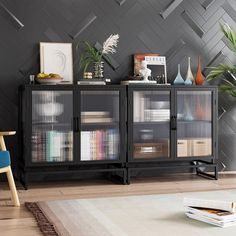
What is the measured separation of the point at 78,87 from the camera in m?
5.01

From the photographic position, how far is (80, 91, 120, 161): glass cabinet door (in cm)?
506

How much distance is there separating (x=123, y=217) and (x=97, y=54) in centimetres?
219

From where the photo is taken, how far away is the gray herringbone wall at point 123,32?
520 cm

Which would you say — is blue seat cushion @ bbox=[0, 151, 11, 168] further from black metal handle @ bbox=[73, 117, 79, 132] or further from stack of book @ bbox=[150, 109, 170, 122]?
stack of book @ bbox=[150, 109, 170, 122]

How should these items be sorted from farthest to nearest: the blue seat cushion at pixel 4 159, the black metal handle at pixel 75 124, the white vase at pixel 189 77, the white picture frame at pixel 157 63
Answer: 1. the white picture frame at pixel 157 63
2. the white vase at pixel 189 77
3. the black metal handle at pixel 75 124
4. the blue seat cushion at pixel 4 159

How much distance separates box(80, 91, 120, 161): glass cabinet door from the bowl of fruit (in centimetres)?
27

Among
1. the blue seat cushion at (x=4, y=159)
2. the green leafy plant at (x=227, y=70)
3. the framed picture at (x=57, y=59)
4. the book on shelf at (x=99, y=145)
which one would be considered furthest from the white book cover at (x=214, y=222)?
the green leafy plant at (x=227, y=70)

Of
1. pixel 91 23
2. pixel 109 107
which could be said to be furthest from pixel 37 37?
pixel 109 107

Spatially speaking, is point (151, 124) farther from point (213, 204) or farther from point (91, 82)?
point (213, 204)

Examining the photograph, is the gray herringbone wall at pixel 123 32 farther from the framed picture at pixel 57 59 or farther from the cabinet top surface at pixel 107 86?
the cabinet top surface at pixel 107 86

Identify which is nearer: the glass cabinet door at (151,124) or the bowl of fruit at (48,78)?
the bowl of fruit at (48,78)

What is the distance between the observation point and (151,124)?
17.4 ft

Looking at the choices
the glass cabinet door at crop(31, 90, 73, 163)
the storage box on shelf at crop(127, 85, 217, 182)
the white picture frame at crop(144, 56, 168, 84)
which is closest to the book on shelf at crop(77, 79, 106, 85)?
the glass cabinet door at crop(31, 90, 73, 163)

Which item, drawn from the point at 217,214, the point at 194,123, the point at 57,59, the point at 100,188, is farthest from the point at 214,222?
the point at 57,59
